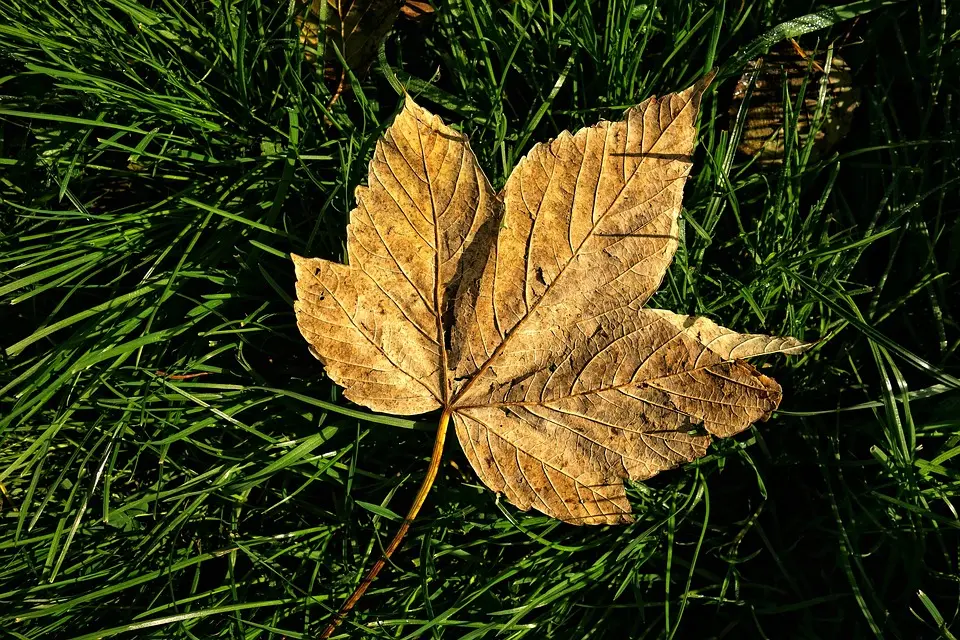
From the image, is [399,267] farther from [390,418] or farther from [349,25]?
[349,25]

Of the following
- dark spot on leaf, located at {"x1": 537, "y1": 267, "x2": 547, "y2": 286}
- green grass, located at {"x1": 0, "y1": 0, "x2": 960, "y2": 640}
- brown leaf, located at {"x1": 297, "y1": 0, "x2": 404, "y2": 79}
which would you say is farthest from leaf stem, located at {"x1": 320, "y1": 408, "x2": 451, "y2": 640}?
brown leaf, located at {"x1": 297, "y1": 0, "x2": 404, "y2": 79}

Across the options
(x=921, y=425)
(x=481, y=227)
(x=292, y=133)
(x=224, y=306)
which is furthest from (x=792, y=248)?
(x=224, y=306)

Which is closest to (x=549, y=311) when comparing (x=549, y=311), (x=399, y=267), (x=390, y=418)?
(x=549, y=311)

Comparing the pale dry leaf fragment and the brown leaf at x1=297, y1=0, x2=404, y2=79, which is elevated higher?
the brown leaf at x1=297, y1=0, x2=404, y2=79

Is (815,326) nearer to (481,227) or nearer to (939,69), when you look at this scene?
(939,69)

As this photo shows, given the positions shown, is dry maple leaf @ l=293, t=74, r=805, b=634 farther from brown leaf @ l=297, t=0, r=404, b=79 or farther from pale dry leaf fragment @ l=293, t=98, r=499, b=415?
brown leaf @ l=297, t=0, r=404, b=79

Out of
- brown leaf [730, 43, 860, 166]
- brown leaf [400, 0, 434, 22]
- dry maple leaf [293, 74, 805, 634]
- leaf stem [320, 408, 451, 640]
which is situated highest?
brown leaf [400, 0, 434, 22]
